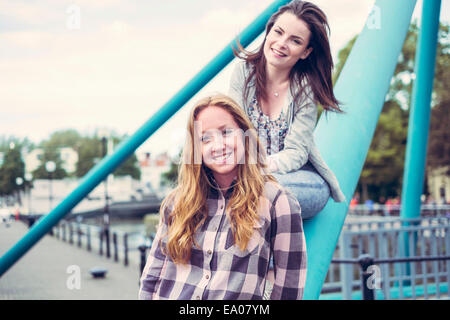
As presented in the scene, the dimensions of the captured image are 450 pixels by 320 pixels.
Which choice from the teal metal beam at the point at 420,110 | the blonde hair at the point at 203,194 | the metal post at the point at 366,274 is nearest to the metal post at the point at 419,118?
the teal metal beam at the point at 420,110

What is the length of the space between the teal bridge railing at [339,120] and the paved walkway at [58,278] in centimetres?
159

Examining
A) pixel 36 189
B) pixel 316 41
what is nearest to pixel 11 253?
pixel 316 41

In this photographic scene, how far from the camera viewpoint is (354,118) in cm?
280

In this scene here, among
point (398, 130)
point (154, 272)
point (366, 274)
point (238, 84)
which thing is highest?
point (398, 130)

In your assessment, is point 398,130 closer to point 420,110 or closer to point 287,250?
point 420,110

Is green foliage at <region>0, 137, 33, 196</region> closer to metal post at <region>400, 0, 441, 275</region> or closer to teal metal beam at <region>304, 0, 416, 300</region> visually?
teal metal beam at <region>304, 0, 416, 300</region>

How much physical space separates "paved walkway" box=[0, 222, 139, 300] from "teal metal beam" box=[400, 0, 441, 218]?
4320mm

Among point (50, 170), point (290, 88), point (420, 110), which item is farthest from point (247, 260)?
point (50, 170)

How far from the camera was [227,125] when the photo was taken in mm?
1729

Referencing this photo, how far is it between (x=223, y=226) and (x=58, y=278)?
792 cm

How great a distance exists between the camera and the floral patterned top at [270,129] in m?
2.11

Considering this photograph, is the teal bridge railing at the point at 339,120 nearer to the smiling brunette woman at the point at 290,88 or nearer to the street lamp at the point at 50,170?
the smiling brunette woman at the point at 290,88

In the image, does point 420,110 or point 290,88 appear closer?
point 290,88
